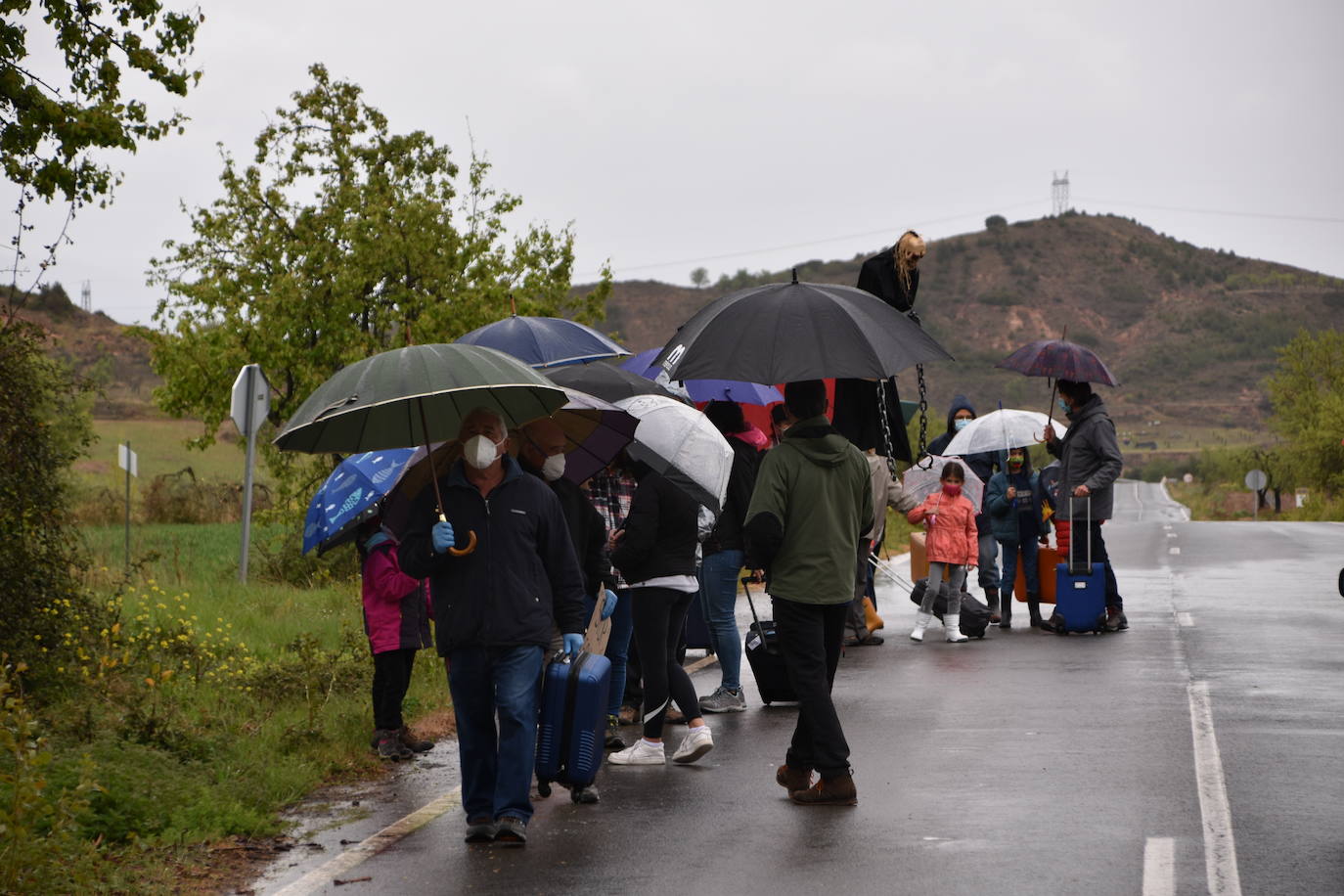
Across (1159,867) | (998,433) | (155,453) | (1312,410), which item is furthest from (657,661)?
(155,453)

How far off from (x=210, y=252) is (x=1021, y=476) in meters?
12.6

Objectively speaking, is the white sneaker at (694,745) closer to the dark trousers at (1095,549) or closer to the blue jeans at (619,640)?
the blue jeans at (619,640)

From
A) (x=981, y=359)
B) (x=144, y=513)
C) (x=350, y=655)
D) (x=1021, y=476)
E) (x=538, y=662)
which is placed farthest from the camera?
(x=981, y=359)

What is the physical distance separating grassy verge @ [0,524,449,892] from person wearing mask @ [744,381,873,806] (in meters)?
2.53

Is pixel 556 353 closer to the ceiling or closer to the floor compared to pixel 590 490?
closer to the ceiling

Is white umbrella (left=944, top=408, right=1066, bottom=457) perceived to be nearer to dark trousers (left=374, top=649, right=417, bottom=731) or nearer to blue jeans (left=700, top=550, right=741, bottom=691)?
blue jeans (left=700, top=550, right=741, bottom=691)

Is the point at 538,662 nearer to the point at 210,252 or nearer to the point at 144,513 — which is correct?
the point at 210,252

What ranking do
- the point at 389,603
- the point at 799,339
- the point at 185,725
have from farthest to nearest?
the point at 389,603
the point at 185,725
the point at 799,339

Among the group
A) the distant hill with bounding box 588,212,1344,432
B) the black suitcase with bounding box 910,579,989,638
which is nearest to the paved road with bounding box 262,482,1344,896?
the black suitcase with bounding box 910,579,989,638

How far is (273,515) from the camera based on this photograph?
2122 cm

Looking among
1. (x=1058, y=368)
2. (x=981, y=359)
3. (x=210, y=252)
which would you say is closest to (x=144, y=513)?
(x=210, y=252)

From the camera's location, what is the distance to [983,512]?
1577 centimetres

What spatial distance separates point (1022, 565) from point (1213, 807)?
27.2ft

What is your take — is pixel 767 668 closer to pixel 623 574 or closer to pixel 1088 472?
pixel 623 574
